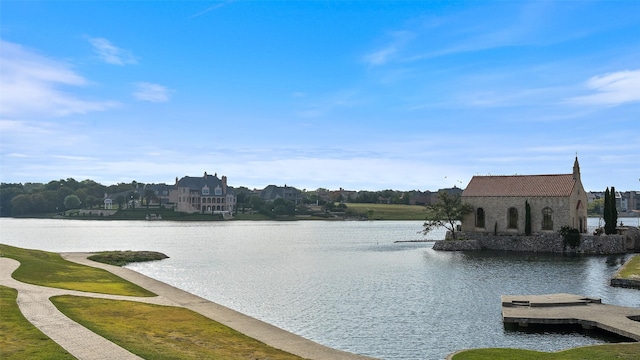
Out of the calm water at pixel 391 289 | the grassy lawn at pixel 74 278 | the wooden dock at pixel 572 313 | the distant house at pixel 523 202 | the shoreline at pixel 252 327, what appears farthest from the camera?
the distant house at pixel 523 202

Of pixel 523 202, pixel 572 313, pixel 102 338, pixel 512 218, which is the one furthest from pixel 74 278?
pixel 512 218

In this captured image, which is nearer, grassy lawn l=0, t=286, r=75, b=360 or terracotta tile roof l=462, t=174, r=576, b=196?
grassy lawn l=0, t=286, r=75, b=360

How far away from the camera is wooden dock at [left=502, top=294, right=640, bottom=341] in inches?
1205

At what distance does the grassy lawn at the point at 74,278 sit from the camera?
1576 inches

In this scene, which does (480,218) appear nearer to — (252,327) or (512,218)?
(512,218)

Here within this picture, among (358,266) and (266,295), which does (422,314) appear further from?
(358,266)

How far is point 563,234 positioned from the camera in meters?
80.8

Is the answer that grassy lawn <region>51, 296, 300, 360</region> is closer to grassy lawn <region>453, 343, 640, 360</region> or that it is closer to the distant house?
grassy lawn <region>453, 343, 640, 360</region>

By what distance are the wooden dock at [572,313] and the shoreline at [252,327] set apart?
12511mm

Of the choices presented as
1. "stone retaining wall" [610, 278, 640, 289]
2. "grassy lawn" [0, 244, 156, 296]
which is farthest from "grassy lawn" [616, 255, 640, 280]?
"grassy lawn" [0, 244, 156, 296]

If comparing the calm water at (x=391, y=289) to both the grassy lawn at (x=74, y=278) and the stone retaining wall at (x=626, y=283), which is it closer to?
the stone retaining wall at (x=626, y=283)

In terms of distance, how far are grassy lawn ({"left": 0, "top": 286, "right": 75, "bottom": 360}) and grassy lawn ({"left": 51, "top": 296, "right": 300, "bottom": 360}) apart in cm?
245

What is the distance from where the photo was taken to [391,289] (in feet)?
154

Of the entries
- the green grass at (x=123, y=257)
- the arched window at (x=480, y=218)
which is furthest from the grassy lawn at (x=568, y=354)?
the arched window at (x=480, y=218)
